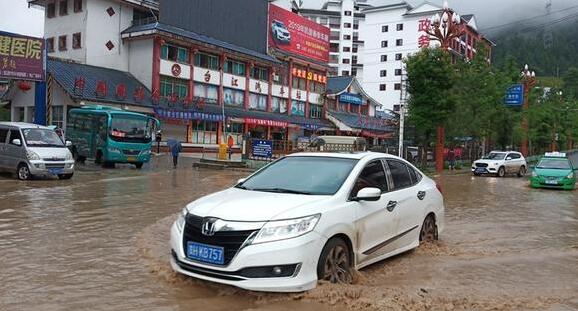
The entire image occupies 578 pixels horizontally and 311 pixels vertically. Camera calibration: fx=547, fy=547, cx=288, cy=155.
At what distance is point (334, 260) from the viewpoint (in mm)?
5785

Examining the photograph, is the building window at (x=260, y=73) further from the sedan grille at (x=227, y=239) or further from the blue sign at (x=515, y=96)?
the sedan grille at (x=227, y=239)

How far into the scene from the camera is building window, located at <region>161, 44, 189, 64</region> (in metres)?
41.1

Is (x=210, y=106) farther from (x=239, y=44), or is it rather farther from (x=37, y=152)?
(x=37, y=152)

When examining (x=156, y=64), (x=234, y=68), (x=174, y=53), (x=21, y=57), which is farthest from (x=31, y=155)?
(x=234, y=68)

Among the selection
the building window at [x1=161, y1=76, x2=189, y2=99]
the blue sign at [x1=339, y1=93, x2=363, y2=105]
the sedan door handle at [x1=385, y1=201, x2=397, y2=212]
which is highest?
the blue sign at [x1=339, y1=93, x2=363, y2=105]

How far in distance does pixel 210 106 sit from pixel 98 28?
1042cm

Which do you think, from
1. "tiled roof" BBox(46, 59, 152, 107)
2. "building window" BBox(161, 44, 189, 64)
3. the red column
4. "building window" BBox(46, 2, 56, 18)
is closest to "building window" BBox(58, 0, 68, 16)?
"building window" BBox(46, 2, 56, 18)

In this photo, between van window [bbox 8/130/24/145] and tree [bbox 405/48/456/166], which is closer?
van window [bbox 8/130/24/145]

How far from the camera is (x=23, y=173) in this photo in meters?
18.2

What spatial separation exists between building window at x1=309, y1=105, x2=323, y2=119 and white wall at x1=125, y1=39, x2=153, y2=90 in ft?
72.7

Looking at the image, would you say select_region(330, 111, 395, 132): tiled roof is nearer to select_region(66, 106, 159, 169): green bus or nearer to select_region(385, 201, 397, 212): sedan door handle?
select_region(66, 106, 159, 169): green bus

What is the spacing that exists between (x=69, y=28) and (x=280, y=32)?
69.2 ft

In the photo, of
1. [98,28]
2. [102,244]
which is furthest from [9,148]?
[98,28]

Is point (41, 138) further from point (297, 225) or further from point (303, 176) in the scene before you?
point (297, 225)
